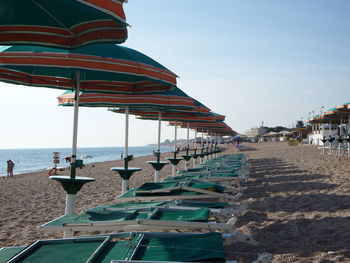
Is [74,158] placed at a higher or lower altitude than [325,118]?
lower

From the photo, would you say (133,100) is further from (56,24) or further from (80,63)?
(56,24)

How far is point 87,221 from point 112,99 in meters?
2.82

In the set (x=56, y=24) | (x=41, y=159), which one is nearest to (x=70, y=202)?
(x=56, y=24)

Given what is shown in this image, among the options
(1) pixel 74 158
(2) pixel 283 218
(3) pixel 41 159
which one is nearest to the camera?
(1) pixel 74 158

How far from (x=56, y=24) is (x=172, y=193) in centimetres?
342

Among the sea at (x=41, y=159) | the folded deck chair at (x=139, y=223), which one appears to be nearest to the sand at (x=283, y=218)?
the folded deck chair at (x=139, y=223)

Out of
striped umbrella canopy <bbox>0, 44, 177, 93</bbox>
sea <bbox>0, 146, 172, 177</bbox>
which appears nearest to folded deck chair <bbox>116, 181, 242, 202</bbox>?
striped umbrella canopy <bbox>0, 44, 177, 93</bbox>

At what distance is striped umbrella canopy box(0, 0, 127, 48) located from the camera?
266 centimetres

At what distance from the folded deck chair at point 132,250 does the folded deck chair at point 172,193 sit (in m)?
2.46

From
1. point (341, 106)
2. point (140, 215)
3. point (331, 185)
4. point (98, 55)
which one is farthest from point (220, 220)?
point (341, 106)

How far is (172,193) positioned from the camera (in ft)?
19.1

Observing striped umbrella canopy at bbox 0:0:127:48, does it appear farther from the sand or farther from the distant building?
the distant building

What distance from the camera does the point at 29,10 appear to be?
2.88 m

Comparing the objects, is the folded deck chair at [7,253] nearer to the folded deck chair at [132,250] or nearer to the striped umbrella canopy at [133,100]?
the folded deck chair at [132,250]
